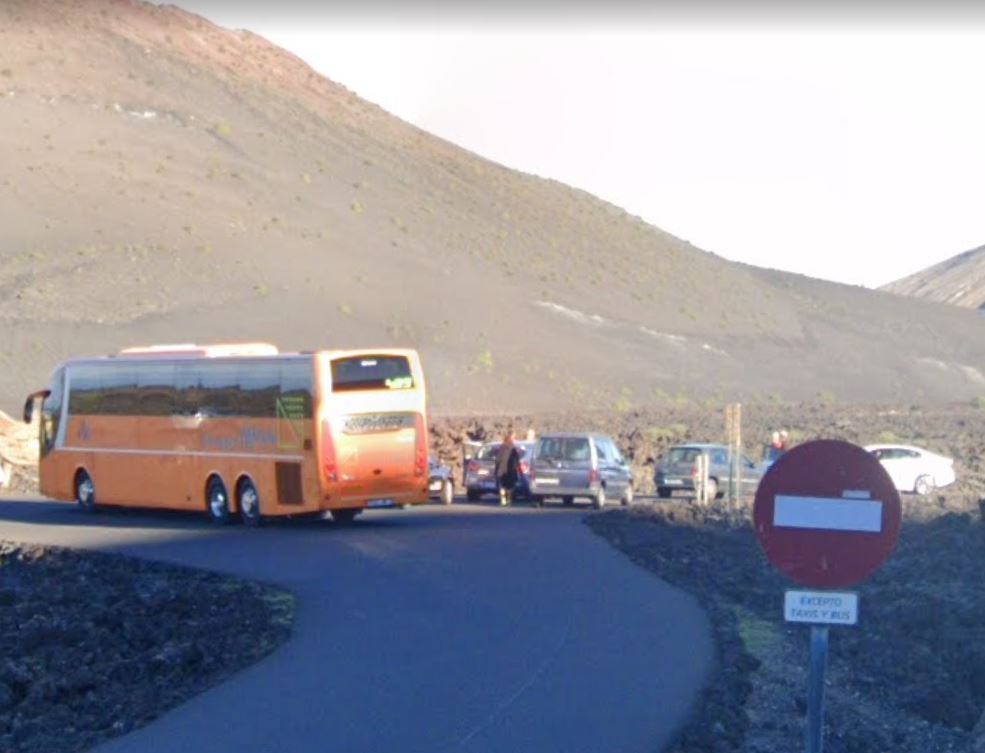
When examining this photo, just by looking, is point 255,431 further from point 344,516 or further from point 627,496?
point 627,496

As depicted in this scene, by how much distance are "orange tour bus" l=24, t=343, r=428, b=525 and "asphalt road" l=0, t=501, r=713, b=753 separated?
2.86 meters

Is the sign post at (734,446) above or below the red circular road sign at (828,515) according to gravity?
below

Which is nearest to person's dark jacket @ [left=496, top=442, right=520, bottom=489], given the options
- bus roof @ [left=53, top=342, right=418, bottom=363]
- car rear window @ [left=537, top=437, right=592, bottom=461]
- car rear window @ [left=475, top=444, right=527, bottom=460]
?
car rear window @ [left=537, top=437, right=592, bottom=461]

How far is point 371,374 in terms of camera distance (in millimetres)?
34406

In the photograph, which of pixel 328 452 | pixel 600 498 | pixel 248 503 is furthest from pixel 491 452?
pixel 328 452

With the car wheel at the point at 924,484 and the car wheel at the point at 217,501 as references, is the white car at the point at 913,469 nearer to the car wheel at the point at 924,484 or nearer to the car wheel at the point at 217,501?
the car wheel at the point at 924,484

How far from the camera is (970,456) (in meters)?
64.9

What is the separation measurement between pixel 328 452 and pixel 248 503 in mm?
2685

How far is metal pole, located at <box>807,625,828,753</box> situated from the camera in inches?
353

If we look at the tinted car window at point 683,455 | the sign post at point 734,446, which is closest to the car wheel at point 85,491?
the sign post at point 734,446

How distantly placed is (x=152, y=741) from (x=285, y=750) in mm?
1014

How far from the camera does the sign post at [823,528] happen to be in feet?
29.4

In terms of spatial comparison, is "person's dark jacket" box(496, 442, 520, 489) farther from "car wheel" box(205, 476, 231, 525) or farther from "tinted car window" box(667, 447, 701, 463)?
"car wheel" box(205, 476, 231, 525)

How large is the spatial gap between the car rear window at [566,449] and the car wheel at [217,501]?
29.6 feet
